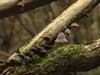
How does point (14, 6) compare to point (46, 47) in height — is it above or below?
above

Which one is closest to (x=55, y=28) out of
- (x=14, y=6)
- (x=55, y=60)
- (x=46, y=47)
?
(x=46, y=47)

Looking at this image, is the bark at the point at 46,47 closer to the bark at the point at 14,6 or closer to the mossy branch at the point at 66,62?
the mossy branch at the point at 66,62

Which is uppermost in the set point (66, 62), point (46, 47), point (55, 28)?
point (55, 28)

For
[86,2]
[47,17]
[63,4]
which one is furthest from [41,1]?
[47,17]

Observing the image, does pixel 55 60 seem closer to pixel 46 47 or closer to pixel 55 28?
pixel 46 47

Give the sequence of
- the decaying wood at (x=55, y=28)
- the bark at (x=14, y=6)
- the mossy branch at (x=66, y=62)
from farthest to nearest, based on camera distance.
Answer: the bark at (x=14, y=6)
the decaying wood at (x=55, y=28)
the mossy branch at (x=66, y=62)

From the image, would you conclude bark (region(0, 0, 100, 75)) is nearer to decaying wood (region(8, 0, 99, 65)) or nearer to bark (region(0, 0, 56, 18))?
decaying wood (region(8, 0, 99, 65))

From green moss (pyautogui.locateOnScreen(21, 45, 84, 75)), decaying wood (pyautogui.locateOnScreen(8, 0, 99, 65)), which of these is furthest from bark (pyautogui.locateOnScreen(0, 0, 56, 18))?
green moss (pyautogui.locateOnScreen(21, 45, 84, 75))

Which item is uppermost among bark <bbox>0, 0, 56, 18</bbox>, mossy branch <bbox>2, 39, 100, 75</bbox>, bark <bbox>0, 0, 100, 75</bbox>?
bark <bbox>0, 0, 56, 18</bbox>

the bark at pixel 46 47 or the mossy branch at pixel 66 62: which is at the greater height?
the bark at pixel 46 47

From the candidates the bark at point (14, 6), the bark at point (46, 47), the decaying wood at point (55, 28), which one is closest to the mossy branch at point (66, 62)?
the bark at point (46, 47)

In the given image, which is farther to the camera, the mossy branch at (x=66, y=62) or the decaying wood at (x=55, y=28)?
the decaying wood at (x=55, y=28)

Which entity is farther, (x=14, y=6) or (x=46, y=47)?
(x=14, y=6)

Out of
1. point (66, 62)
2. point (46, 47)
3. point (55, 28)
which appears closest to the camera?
point (66, 62)
